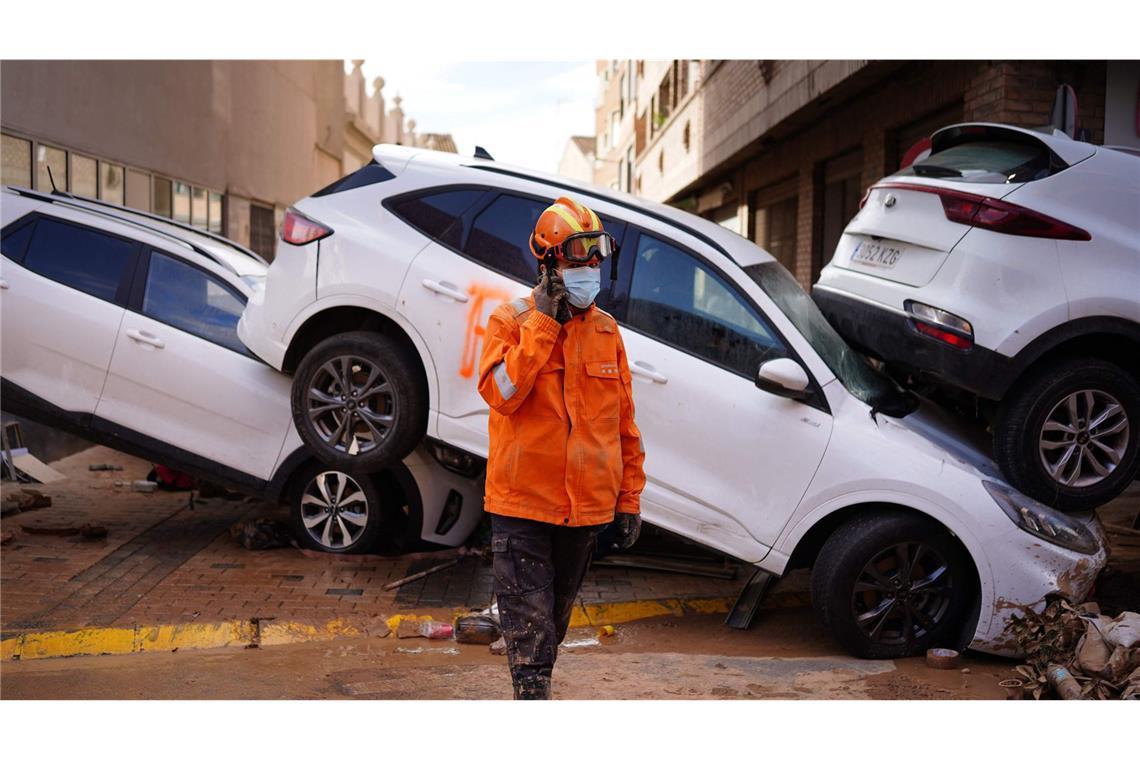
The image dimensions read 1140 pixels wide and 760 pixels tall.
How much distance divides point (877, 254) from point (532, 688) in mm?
3423

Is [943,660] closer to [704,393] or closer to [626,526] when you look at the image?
[704,393]

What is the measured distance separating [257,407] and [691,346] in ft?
8.76

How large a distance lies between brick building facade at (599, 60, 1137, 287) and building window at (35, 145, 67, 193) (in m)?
7.63

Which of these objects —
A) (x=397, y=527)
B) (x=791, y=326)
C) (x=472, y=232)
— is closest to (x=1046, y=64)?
(x=791, y=326)

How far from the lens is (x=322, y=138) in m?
28.8

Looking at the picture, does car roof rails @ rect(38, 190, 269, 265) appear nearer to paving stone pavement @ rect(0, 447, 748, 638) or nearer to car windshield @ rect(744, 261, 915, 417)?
paving stone pavement @ rect(0, 447, 748, 638)

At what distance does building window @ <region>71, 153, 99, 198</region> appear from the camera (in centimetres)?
1151

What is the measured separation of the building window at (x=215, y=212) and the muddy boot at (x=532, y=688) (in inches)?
595

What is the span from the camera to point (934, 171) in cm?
608

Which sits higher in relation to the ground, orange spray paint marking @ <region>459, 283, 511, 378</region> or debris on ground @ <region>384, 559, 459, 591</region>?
orange spray paint marking @ <region>459, 283, 511, 378</region>

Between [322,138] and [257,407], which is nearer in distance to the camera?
[257,407]

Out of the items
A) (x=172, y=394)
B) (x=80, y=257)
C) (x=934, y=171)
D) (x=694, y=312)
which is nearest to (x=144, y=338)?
(x=172, y=394)

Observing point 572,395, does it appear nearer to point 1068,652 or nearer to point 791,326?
point 791,326

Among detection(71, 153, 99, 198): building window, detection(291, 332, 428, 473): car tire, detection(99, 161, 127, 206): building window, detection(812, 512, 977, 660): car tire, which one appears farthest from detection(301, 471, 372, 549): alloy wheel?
detection(99, 161, 127, 206): building window
